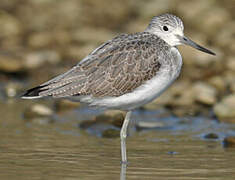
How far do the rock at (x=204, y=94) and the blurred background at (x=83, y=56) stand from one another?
0.02 m

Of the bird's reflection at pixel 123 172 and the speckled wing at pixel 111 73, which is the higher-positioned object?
the speckled wing at pixel 111 73

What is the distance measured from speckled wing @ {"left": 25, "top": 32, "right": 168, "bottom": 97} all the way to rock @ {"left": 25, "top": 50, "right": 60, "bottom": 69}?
630cm

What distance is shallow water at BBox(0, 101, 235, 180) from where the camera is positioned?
7621mm

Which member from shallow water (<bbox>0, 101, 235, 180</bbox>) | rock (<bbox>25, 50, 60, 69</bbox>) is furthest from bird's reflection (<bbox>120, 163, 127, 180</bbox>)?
rock (<bbox>25, 50, 60, 69</bbox>)

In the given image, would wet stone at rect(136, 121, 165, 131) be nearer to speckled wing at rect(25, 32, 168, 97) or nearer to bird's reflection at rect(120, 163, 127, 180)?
speckled wing at rect(25, 32, 168, 97)

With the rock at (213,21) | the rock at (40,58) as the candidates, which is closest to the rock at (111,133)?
the rock at (40,58)

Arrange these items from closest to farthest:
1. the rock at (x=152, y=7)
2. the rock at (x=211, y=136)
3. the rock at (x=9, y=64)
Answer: the rock at (x=211, y=136) → the rock at (x=9, y=64) → the rock at (x=152, y=7)

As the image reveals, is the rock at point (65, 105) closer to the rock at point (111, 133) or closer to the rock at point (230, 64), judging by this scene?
the rock at point (111, 133)

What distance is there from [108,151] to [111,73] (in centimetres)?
123

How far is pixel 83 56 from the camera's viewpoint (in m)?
15.7

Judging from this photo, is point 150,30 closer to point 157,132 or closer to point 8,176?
point 157,132

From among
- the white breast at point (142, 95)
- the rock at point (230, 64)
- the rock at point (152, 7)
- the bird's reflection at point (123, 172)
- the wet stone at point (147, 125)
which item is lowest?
the bird's reflection at point (123, 172)

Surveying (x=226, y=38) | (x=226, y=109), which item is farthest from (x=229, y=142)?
(x=226, y=38)

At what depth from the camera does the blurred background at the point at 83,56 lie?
425 inches
